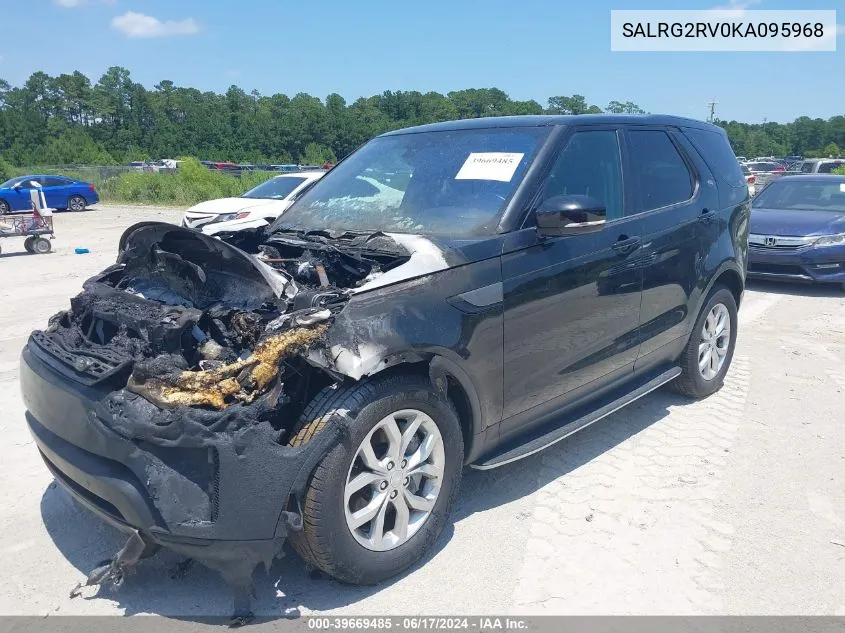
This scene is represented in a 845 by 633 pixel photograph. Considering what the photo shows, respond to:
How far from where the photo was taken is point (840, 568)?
10.1 ft

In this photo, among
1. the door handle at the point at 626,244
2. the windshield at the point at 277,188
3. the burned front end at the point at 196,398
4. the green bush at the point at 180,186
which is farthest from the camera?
the green bush at the point at 180,186

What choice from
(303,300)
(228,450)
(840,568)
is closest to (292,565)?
(228,450)

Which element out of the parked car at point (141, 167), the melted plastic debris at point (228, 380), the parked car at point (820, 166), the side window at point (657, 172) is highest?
the parked car at point (141, 167)

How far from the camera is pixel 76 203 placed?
28141 millimetres

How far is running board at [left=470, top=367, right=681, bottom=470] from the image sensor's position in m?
3.32

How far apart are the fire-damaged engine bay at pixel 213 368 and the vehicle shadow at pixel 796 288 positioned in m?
8.36

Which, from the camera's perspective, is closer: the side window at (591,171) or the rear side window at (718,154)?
the side window at (591,171)

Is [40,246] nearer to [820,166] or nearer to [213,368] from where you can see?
[213,368]

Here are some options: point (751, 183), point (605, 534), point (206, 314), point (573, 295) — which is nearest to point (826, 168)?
point (751, 183)

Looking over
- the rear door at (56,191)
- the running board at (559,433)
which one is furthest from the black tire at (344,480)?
the rear door at (56,191)

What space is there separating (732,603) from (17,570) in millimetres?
3110

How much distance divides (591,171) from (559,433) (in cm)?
153

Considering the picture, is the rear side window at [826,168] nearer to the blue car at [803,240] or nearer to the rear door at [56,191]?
the blue car at [803,240]

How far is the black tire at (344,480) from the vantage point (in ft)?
8.48
